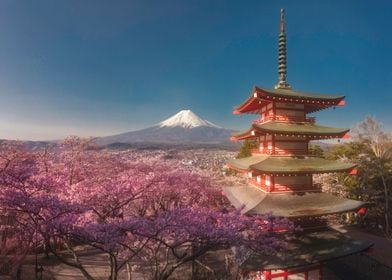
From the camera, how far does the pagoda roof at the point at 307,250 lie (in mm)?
11103

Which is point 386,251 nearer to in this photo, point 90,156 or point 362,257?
point 362,257

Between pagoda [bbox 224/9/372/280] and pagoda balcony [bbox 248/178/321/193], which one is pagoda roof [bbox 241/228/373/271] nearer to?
pagoda [bbox 224/9/372/280]

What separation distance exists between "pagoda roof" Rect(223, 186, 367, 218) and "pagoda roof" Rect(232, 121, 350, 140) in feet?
10.3

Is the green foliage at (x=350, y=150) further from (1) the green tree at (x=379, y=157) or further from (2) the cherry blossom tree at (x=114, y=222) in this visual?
(2) the cherry blossom tree at (x=114, y=222)

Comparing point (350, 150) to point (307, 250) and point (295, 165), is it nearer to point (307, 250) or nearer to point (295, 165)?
point (295, 165)

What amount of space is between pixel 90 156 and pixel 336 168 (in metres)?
18.0

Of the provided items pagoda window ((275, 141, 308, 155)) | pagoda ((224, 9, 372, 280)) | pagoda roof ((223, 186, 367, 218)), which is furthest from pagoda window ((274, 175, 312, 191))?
pagoda window ((275, 141, 308, 155))

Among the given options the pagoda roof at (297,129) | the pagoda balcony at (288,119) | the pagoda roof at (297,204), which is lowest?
the pagoda roof at (297,204)

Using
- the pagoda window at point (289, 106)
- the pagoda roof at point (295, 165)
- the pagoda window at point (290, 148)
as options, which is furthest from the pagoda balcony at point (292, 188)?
the pagoda window at point (289, 106)

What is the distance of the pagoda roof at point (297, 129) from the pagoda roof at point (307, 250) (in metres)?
4.96

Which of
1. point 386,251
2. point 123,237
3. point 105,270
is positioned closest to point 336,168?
point 386,251

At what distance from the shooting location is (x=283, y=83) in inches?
614

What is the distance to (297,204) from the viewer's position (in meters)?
13.0

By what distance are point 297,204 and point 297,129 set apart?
3.71 metres
